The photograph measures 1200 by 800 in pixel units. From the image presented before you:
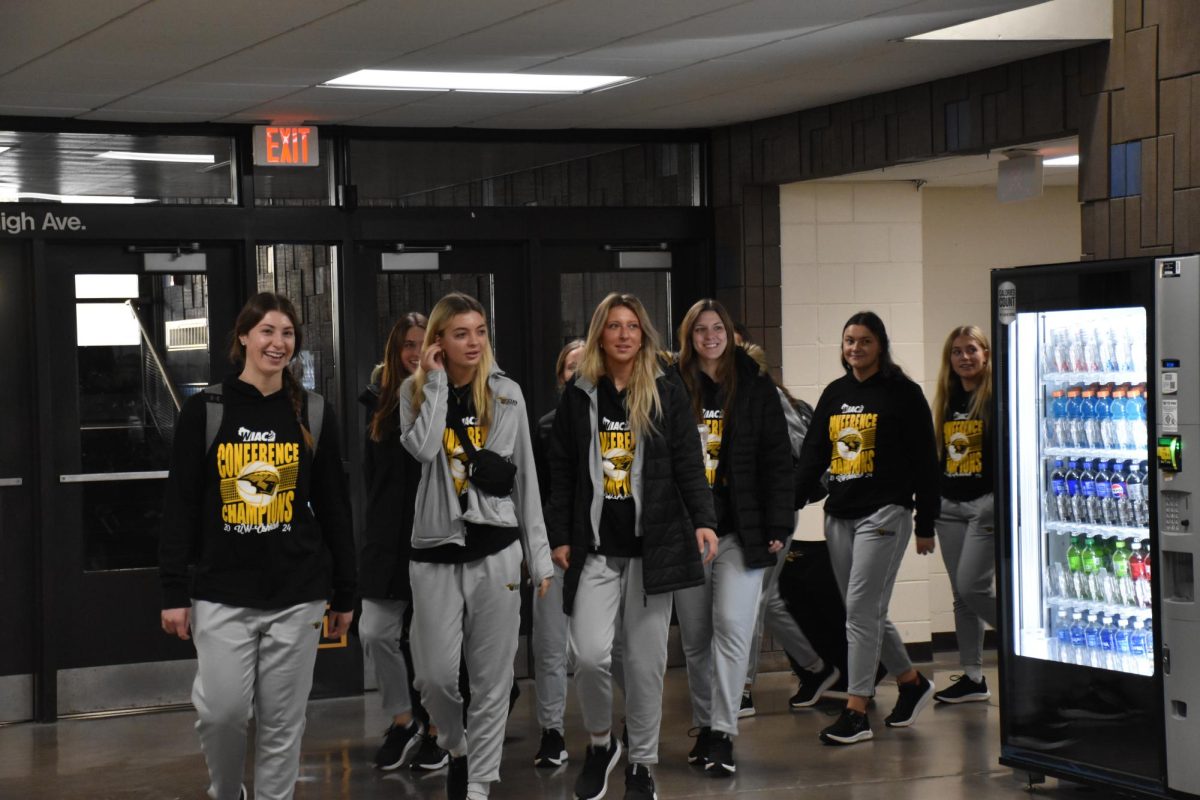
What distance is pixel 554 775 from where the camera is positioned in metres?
5.68

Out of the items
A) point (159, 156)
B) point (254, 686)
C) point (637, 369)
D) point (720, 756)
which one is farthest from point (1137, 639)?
point (159, 156)

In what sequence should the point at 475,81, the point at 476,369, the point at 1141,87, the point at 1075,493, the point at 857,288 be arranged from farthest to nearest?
1. the point at 857,288
2. the point at 475,81
3. the point at 1141,87
4. the point at 1075,493
5. the point at 476,369

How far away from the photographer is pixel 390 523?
5.45m

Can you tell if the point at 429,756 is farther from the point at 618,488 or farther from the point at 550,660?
the point at 618,488

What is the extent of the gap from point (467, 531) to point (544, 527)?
1.00 feet

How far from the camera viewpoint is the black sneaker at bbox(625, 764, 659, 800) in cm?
509

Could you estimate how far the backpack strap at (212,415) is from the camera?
13.9ft

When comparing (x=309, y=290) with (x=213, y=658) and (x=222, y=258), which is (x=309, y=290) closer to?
(x=222, y=258)

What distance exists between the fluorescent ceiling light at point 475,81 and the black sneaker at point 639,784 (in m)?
2.75

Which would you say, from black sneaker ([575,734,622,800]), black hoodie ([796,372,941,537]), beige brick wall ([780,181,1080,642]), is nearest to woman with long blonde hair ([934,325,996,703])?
black hoodie ([796,372,941,537])

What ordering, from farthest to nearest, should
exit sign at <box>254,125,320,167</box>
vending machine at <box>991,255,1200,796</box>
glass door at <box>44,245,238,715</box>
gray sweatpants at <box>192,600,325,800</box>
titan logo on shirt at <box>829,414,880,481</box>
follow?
exit sign at <box>254,125,320,167</box> → glass door at <box>44,245,238,715</box> → titan logo on shirt at <box>829,414,880,481</box> → vending machine at <box>991,255,1200,796</box> → gray sweatpants at <box>192,600,325,800</box>

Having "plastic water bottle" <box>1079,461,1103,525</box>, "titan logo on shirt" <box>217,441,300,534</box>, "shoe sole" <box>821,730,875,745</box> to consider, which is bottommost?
"shoe sole" <box>821,730,875,745</box>

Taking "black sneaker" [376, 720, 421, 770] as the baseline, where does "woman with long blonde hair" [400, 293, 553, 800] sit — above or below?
above

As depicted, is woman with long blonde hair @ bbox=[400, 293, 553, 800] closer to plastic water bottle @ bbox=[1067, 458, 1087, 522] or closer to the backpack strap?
the backpack strap
